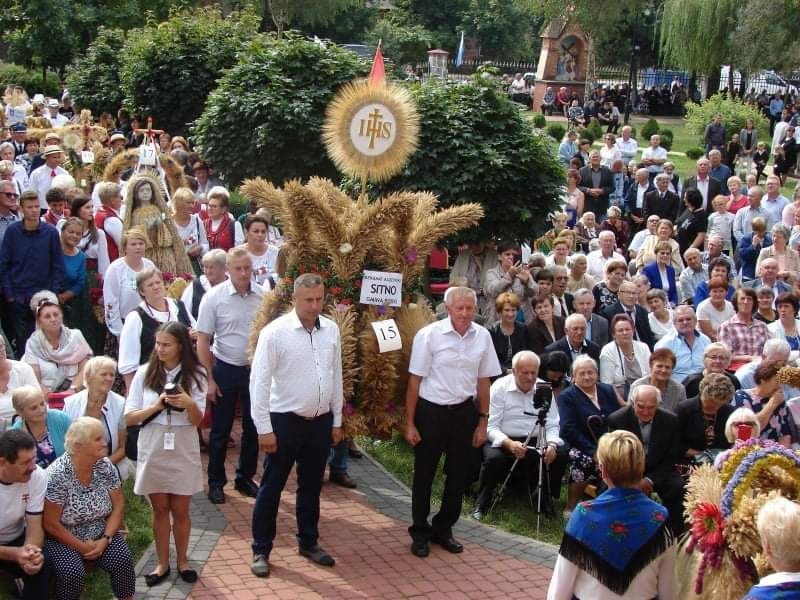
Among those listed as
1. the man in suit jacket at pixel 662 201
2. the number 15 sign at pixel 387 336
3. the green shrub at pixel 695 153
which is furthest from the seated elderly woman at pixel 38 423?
the green shrub at pixel 695 153

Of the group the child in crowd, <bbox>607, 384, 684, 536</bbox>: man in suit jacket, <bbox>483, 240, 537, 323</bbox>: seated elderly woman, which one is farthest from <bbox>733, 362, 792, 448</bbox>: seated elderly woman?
the child in crowd

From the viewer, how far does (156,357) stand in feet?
23.7

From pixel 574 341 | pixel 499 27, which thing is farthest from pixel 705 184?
pixel 499 27

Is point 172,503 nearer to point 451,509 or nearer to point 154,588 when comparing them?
point 154,588

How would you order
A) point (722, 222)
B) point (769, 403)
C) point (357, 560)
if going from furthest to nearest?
point (722, 222) → point (769, 403) → point (357, 560)

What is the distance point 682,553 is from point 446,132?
23.9ft

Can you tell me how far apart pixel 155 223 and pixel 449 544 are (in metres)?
4.40

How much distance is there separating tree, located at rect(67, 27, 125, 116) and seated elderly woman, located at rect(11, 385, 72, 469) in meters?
17.5

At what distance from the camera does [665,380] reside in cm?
932

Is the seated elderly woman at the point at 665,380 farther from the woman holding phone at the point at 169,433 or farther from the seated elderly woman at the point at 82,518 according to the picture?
the seated elderly woman at the point at 82,518

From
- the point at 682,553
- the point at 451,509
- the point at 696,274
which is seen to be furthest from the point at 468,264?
the point at 682,553

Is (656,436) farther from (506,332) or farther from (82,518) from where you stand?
(82,518)

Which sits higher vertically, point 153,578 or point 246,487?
point 246,487

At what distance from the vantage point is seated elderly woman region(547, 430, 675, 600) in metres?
5.33
